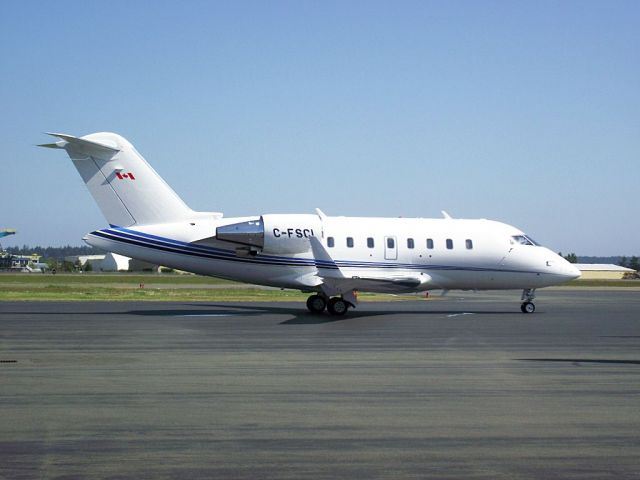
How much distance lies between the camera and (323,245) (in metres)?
29.1

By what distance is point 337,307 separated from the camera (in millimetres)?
28281

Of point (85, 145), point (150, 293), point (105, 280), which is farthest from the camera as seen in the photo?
point (105, 280)

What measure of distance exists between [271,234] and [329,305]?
3.29m

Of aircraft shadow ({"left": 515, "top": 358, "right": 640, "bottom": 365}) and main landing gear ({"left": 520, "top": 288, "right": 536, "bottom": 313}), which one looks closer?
aircraft shadow ({"left": 515, "top": 358, "right": 640, "bottom": 365})

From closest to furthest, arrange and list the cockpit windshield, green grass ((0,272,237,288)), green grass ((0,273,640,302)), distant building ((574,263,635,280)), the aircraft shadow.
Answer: the aircraft shadow < the cockpit windshield < green grass ((0,273,640,302)) < green grass ((0,272,237,288)) < distant building ((574,263,635,280))

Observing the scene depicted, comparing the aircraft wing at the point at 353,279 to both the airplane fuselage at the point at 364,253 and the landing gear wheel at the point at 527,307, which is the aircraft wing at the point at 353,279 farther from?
the landing gear wheel at the point at 527,307

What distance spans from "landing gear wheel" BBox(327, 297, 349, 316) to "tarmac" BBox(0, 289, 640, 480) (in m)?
7.70

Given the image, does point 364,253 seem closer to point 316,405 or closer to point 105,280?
point 316,405

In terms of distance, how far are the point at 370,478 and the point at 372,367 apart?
718cm

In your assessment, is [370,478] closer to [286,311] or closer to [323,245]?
[323,245]

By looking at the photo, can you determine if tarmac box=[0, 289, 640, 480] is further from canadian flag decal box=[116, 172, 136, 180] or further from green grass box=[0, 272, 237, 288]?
green grass box=[0, 272, 237, 288]

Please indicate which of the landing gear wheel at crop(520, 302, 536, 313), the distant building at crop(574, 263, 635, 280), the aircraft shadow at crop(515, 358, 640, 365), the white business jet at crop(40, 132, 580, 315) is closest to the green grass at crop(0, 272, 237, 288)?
the white business jet at crop(40, 132, 580, 315)

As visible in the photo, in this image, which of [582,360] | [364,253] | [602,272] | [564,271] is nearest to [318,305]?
[364,253]

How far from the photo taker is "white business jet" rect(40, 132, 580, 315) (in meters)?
28.0
